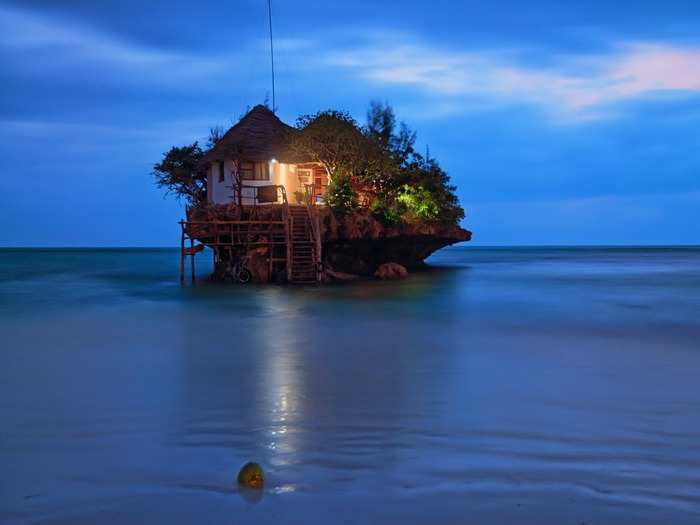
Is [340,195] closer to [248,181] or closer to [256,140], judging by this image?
[248,181]

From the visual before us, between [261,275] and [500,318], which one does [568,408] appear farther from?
[261,275]

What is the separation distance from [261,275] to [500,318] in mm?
12714

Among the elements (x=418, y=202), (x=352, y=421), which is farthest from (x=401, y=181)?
(x=352, y=421)

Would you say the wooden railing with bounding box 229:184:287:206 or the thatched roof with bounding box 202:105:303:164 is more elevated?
the thatched roof with bounding box 202:105:303:164

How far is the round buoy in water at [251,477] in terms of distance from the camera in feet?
15.9

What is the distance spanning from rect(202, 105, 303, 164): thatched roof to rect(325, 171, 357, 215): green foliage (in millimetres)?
2200

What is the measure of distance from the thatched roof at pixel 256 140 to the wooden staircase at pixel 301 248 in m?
3.62

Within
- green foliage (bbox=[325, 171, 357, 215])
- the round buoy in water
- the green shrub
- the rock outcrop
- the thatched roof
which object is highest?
the thatched roof

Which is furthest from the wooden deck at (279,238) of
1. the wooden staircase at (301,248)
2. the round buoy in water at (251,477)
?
the round buoy in water at (251,477)

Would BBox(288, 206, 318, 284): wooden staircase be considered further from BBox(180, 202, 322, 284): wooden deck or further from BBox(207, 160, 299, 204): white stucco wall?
BBox(207, 160, 299, 204): white stucco wall

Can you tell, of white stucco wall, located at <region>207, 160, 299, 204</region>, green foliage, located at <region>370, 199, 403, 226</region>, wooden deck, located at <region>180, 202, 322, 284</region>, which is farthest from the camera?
green foliage, located at <region>370, 199, 403, 226</region>

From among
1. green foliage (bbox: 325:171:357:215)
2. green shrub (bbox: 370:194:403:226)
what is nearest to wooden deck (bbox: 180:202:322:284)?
green foliage (bbox: 325:171:357:215)

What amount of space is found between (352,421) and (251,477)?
2.14 meters

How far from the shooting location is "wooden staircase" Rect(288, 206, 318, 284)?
85.0 feet
